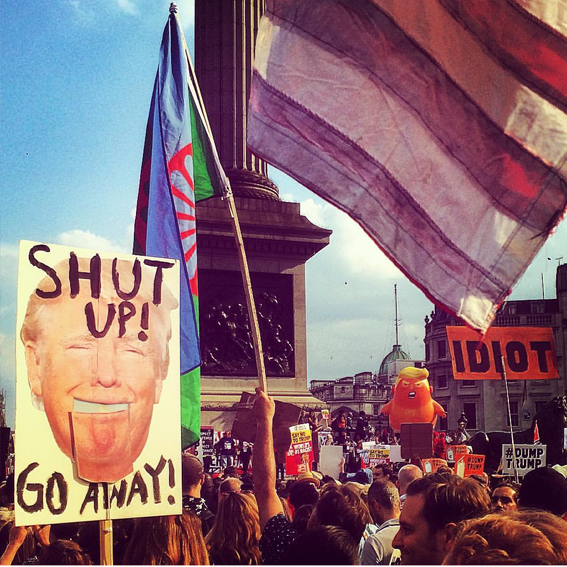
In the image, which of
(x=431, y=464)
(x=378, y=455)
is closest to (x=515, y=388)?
(x=378, y=455)

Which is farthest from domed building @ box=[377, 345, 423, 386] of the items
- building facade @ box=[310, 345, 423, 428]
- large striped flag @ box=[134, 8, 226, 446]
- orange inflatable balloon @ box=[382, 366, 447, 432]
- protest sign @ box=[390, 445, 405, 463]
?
large striped flag @ box=[134, 8, 226, 446]

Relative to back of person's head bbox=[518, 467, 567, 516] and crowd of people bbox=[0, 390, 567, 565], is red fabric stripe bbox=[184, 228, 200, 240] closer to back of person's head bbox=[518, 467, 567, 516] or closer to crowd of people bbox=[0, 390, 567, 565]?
crowd of people bbox=[0, 390, 567, 565]

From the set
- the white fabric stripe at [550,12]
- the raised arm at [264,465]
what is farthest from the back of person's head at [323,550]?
the white fabric stripe at [550,12]

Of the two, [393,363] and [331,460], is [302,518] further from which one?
[393,363]

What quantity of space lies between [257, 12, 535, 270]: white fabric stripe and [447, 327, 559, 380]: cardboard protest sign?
9615mm

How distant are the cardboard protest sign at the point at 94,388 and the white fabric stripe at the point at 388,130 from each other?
1.26 meters

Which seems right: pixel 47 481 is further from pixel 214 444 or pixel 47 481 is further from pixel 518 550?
pixel 214 444

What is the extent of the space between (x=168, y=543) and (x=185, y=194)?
623 cm

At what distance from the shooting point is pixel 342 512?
489cm

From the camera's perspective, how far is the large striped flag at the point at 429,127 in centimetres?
501

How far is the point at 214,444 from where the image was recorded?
2033 cm

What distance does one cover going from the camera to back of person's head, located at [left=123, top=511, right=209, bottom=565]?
4336 mm

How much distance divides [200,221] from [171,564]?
60.0ft

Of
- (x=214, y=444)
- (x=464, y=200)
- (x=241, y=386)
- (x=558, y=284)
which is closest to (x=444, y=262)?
(x=464, y=200)
